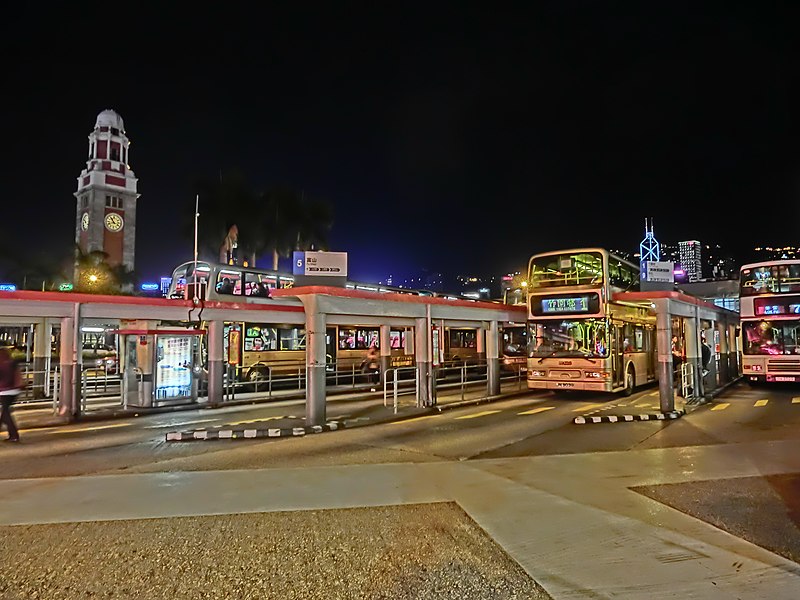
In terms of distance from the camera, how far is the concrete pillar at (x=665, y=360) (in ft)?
44.1

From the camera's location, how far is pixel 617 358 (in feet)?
56.2

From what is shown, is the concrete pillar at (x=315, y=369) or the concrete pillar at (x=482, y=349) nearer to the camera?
the concrete pillar at (x=315, y=369)

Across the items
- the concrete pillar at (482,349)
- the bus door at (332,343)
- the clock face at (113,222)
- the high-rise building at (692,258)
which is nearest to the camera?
the bus door at (332,343)

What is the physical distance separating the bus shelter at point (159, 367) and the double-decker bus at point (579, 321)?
973cm

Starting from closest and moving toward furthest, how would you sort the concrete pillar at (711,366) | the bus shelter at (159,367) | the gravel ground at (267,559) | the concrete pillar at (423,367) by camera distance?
the gravel ground at (267,559), the concrete pillar at (423,367), the bus shelter at (159,367), the concrete pillar at (711,366)

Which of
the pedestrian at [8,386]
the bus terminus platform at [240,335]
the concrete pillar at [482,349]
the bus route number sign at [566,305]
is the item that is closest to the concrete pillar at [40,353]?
the bus terminus platform at [240,335]

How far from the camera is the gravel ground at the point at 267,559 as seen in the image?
13.9 feet

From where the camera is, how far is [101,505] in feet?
20.6

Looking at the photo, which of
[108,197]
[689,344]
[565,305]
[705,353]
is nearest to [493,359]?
[565,305]

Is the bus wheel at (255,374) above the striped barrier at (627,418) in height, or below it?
above

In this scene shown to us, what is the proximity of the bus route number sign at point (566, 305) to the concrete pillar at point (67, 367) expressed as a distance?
12.3 m

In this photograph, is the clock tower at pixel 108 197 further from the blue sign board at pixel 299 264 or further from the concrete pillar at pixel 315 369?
the concrete pillar at pixel 315 369

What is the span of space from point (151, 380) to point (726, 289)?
48.1 meters

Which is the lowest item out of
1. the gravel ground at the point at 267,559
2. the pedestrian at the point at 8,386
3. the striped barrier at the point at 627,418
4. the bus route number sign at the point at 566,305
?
the gravel ground at the point at 267,559
